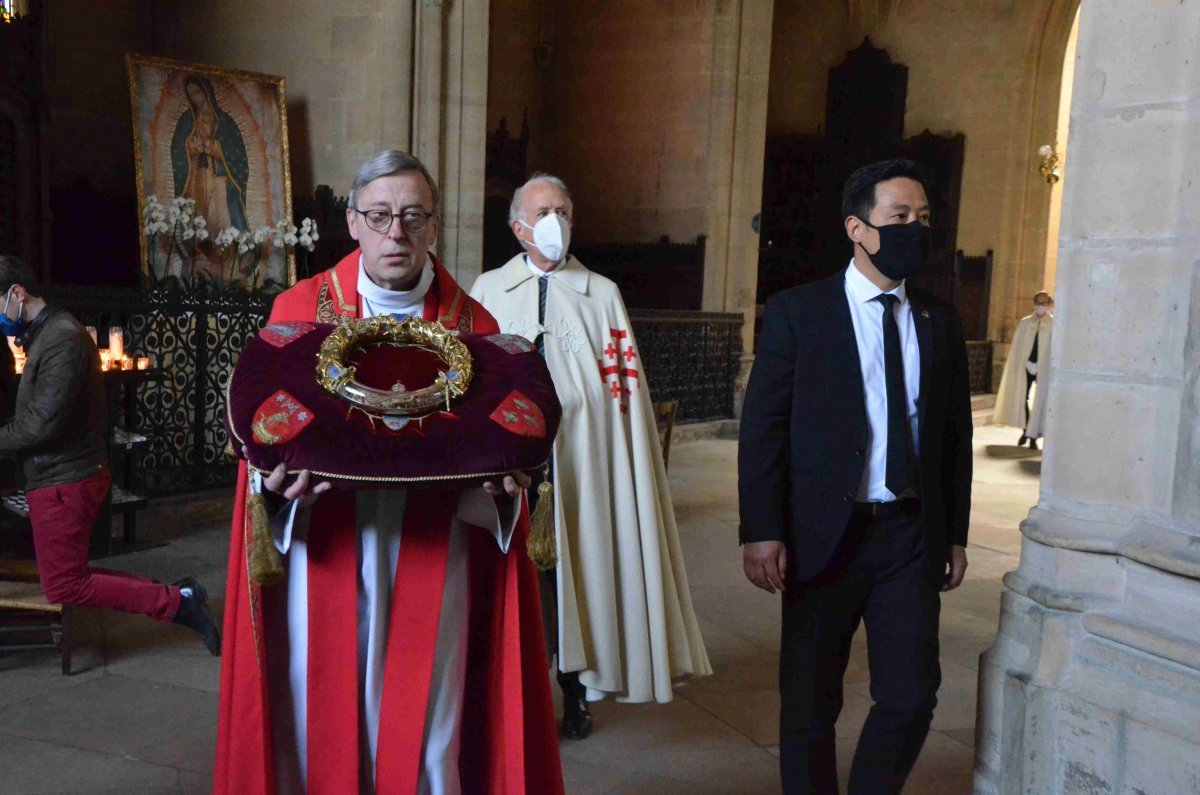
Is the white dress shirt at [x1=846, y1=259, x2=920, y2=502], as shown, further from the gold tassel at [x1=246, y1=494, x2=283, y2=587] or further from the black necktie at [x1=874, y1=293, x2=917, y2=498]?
the gold tassel at [x1=246, y1=494, x2=283, y2=587]

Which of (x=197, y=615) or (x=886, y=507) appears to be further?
(x=197, y=615)

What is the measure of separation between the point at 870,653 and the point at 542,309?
1.65 meters

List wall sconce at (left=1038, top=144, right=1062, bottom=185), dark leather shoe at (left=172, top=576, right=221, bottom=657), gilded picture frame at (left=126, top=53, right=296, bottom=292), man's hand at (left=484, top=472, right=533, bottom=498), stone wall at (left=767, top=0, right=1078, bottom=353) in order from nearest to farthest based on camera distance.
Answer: man's hand at (left=484, top=472, right=533, bottom=498) < dark leather shoe at (left=172, top=576, right=221, bottom=657) < gilded picture frame at (left=126, top=53, right=296, bottom=292) < wall sconce at (left=1038, top=144, right=1062, bottom=185) < stone wall at (left=767, top=0, right=1078, bottom=353)

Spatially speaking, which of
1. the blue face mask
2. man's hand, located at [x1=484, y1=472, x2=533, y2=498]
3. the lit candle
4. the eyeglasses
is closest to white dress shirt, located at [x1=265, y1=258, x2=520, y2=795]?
man's hand, located at [x1=484, y1=472, x2=533, y2=498]

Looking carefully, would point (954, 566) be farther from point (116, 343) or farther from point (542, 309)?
point (116, 343)

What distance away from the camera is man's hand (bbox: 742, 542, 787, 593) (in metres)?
2.77

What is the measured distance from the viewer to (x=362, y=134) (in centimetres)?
988

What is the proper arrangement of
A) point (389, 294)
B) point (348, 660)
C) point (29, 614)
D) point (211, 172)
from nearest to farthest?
point (348, 660)
point (389, 294)
point (29, 614)
point (211, 172)

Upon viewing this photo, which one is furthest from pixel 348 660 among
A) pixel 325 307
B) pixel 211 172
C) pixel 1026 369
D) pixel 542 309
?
pixel 1026 369

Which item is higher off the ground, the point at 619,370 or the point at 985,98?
the point at 985,98

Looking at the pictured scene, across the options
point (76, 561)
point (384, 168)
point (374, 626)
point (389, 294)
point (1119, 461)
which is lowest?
point (76, 561)

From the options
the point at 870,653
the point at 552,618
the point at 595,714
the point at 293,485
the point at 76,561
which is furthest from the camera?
the point at 76,561

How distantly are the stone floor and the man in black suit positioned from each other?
843mm

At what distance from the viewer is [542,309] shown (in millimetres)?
3920
